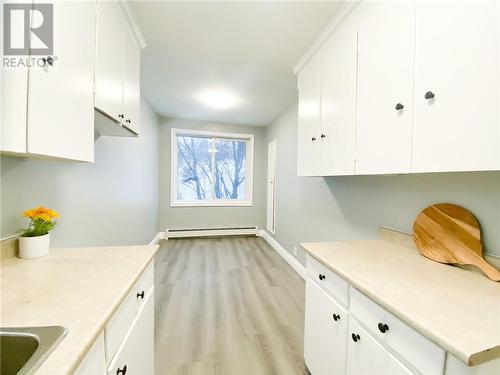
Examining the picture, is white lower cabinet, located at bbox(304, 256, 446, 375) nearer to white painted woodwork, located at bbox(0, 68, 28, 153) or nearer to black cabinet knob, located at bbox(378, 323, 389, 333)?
black cabinet knob, located at bbox(378, 323, 389, 333)

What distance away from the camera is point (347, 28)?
137 cm

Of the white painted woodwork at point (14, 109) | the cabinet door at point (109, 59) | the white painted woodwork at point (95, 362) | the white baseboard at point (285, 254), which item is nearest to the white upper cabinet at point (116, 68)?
the cabinet door at point (109, 59)

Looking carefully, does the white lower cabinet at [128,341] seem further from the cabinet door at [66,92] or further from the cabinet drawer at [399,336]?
the cabinet drawer at [399,336]

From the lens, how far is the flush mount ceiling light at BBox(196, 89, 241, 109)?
9.39 ft

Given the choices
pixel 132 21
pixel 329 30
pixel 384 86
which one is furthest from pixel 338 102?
pixel 132 21

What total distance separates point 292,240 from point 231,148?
2.51 m

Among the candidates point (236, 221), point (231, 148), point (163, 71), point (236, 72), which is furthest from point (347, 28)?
point (236, 221)

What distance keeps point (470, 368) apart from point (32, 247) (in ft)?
5.71

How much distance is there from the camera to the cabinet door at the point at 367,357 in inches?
29.3

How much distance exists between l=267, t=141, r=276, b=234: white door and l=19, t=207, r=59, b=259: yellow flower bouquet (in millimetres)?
3325

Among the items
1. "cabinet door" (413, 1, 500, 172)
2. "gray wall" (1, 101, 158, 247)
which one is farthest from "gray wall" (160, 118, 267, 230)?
"cabinet door" (413, 1, 500, 172)

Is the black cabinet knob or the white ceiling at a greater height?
the white ceiling

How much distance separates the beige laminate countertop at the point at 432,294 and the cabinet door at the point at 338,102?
22.3 inches

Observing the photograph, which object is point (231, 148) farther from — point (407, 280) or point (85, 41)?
point (407, 280)
